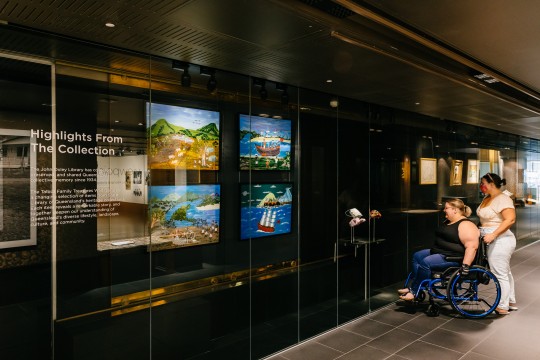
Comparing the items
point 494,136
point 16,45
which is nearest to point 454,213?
point 16,45

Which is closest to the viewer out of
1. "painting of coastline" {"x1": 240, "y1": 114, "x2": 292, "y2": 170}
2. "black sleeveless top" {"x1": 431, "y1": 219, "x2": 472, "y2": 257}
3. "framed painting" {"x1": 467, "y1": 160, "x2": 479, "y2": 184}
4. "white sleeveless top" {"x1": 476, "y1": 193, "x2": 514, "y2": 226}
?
"painting of coastline" {"x1": 240, "y1": 114, "x2": 292, "y2": 170}

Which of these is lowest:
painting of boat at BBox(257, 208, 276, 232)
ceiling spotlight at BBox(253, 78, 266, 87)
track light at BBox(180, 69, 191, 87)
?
painting of boat at BBox(257, 208, 276, 232)

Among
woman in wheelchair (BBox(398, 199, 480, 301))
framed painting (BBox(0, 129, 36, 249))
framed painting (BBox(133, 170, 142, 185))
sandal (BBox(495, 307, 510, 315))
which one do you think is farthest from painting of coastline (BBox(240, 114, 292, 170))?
sandal (BBox(495, 307, 510, 315))

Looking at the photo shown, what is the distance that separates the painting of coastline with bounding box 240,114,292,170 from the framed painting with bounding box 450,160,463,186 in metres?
4.95

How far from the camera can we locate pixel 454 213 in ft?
16.6

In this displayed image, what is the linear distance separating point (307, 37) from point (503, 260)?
175 inches

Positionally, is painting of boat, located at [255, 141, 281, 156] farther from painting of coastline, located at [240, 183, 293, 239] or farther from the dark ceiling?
the dark ceiling

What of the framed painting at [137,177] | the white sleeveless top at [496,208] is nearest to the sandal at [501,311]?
the white sleeveless top at [496,208]

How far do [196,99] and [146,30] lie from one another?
1061 mm

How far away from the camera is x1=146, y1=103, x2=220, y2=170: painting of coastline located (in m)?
3.41

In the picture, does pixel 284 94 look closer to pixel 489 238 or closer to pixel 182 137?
pixel 182 137

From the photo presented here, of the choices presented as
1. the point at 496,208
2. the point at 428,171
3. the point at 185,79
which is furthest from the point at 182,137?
the point at 428,171

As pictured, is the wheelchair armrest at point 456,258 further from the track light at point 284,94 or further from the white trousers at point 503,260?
the track light at point 284,94

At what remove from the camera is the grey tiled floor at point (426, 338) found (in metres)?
4.12
